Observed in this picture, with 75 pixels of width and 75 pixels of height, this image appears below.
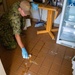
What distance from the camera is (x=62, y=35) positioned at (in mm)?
1996

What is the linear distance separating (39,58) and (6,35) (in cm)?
65

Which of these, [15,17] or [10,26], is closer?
[15,17]

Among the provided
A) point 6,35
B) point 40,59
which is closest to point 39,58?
point 40,59

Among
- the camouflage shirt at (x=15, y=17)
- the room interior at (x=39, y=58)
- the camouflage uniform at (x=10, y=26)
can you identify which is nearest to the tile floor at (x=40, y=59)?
the room interior at (x=39, y=58)

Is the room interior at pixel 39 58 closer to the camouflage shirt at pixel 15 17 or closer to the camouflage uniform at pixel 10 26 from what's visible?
the camouflage uniform at pixel 10 26

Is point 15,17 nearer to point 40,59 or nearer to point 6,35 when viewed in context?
point 6,35

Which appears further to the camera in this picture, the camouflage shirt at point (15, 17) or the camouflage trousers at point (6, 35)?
the camouflage trousers at point (6, 35)

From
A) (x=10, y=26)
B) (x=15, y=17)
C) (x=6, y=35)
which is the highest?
(x=15, y=17)

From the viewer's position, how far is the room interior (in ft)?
5.05

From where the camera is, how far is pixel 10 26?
1757 mm

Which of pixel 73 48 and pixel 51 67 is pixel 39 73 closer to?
pixel 51 67

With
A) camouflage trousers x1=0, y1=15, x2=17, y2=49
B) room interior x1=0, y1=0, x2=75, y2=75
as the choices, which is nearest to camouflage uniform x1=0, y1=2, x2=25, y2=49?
camouflage trousers x1=0, y1=15, x2=17, y2=49

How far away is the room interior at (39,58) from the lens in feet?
5.05

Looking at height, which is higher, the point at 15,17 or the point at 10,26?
the point at 15,17
